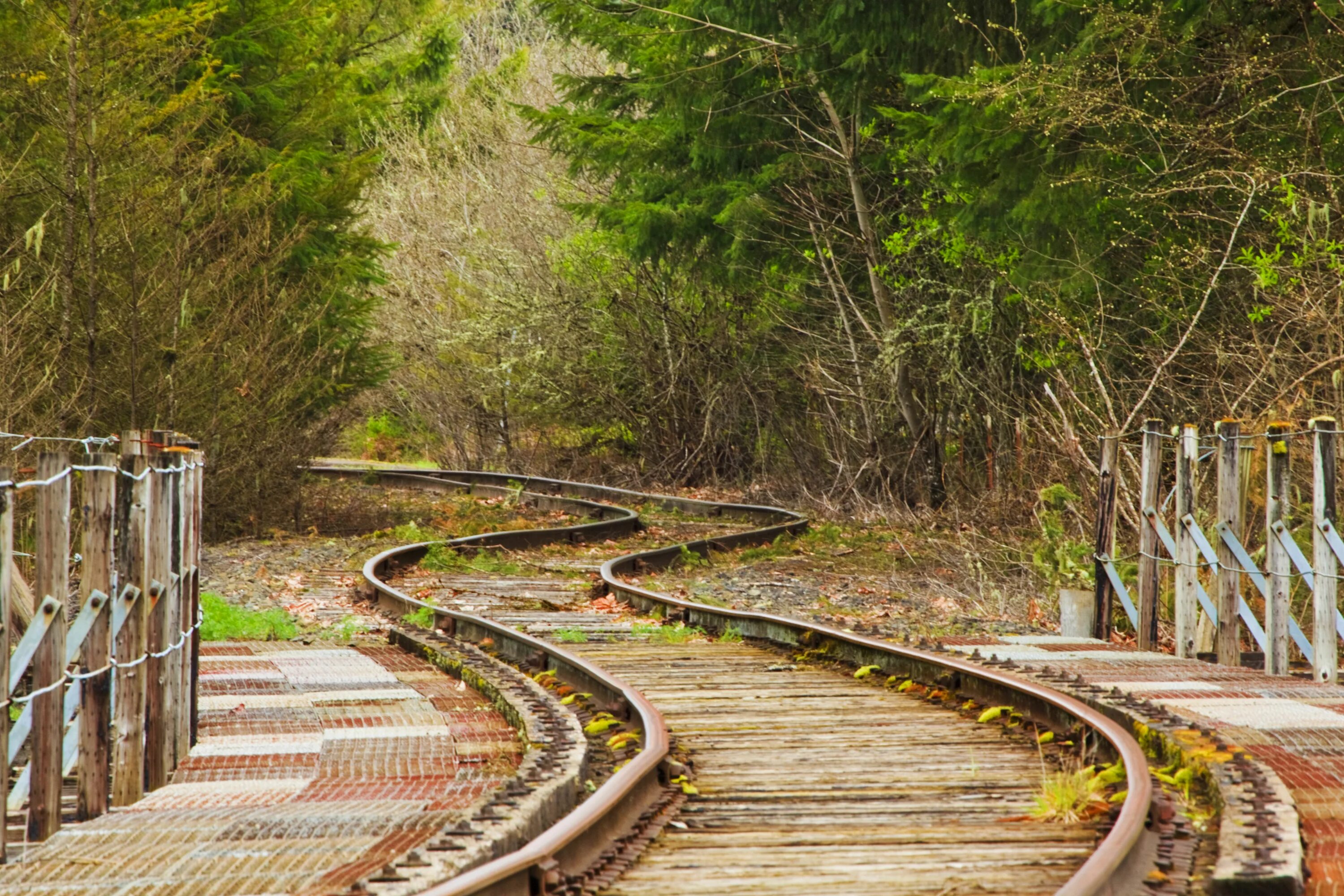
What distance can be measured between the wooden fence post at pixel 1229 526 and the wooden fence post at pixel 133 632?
600 cm

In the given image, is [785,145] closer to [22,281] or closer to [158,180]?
[158,180]

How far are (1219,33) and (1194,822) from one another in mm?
9957

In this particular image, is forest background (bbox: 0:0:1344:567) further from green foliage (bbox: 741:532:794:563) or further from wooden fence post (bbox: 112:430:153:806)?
wooden fence post (bbox: 112:430:153:806)

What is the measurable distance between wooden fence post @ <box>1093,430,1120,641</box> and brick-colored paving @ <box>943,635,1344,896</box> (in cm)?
40

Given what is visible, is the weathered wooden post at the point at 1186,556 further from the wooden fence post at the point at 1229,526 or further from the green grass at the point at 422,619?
the green grass at the point at 422,619

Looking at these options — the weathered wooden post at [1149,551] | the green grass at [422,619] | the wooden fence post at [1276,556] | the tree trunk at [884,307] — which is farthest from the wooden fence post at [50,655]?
the tree trunk at [884,307]

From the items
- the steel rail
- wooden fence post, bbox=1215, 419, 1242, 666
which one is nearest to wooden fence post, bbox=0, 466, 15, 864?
the steel rail

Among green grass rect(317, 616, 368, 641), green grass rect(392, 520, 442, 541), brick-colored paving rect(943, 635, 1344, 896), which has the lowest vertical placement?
green grass rect(317, 616, 368, 641)

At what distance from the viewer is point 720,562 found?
60.2 ft

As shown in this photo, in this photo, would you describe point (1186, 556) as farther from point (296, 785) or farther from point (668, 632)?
A: point (296, 785)

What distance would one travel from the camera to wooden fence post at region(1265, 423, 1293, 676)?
27.9 feet

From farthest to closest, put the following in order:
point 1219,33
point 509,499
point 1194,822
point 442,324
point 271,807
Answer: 1. point 442,324
2. point 509,499
3. point 1219,33
4. point 271,807
5. point 1194,822

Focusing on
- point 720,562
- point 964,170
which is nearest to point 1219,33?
point 964,170

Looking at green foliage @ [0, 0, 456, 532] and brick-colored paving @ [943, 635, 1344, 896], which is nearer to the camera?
brick-colored paving @ [943, 635, 1344, 896]
